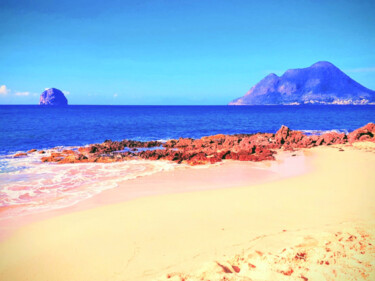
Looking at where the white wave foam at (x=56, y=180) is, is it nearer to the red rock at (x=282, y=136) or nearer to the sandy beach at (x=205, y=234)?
the sandy beach at (x=205, y=234)

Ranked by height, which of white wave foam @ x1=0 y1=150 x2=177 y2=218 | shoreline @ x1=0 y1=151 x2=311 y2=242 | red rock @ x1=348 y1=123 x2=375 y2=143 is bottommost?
white wave foam @ x1=0 y1=150 x2=177 y2=218

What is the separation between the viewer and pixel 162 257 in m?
5.01

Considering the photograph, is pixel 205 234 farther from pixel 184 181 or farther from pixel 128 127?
pixel 128 127

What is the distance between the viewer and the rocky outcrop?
50.3 ft

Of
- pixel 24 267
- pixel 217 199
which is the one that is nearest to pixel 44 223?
pixel 24 267

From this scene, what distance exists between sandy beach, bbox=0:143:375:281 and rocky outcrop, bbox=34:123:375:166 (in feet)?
17.1

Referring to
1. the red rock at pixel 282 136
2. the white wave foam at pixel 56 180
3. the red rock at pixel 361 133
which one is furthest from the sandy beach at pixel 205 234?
the red rock at pixel 361 133

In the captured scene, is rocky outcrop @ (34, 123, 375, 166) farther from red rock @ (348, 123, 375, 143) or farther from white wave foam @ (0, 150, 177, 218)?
white wave foam @ (0, 150, 177, 218)

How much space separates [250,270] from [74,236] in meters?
4.19

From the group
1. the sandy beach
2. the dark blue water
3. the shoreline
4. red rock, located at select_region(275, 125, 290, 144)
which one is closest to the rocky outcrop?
red rock, located at select_region(275, 125, 290, 144)

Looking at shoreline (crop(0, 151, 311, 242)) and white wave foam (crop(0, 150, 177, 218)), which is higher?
shoreline (crop(0, 151, 311, 242))

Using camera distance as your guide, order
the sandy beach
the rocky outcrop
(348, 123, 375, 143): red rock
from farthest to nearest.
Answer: (348, 123, 375, 143): red rock → the rocky outcrop → the sandy beach

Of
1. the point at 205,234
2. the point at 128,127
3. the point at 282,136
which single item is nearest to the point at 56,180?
the point at 205,234

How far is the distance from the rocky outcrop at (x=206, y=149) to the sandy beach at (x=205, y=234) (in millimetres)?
5216
